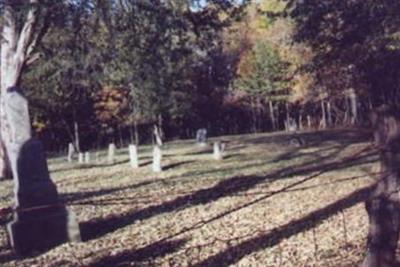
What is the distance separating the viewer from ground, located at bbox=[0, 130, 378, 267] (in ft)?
34.7

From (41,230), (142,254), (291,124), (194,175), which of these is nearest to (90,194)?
(194,175)

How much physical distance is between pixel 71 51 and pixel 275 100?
2026 inches

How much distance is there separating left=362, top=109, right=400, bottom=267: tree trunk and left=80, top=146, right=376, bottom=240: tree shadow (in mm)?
3219

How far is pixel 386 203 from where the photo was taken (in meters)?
6.87

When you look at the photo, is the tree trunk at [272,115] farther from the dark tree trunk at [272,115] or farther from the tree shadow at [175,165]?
the tree shadow at [175,165]

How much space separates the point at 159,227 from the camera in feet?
43.7

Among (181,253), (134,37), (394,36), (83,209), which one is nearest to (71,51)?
(134,37)

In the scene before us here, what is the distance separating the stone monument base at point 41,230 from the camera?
1238 centimetres

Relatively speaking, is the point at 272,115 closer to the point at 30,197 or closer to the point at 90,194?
the point at 90,194

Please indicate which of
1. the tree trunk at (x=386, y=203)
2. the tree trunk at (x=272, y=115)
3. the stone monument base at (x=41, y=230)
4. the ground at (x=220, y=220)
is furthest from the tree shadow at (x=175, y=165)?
the tree trunk at (x=272, y=115)

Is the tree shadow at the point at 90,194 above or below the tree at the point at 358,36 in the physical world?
A: below

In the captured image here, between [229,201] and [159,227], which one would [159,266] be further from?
[229,201]

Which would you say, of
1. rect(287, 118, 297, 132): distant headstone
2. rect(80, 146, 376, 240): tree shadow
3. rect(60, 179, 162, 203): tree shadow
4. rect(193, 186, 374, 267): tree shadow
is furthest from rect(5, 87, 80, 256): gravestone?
rect(287, 118, 297, 132): distant headstone

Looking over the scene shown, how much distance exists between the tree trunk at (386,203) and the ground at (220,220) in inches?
8.8
